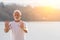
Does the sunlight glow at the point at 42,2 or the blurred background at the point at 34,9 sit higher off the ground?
the sunlight glow at the point at 42,2

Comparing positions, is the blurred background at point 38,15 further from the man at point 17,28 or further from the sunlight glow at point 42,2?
the man at point 17,28

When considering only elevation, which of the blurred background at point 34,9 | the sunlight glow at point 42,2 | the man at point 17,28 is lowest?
the man at point 17,28

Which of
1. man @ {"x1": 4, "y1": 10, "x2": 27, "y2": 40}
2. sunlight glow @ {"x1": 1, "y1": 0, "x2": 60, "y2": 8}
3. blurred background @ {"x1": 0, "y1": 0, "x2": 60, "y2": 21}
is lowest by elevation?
man @ {"x1": 4, "y1": 10, "x2": 27, "y2": 40}

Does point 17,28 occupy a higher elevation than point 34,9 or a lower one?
lower

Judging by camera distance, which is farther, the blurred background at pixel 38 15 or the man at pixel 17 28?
the blurred background at pixel 38 15

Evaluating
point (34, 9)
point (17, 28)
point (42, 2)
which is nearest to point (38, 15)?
point (34, 9)

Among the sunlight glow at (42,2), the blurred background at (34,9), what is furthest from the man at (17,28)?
the sunlight glow at (42,2)

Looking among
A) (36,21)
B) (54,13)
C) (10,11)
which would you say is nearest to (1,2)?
(10,11)

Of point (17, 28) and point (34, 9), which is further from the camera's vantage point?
point (34, 9)

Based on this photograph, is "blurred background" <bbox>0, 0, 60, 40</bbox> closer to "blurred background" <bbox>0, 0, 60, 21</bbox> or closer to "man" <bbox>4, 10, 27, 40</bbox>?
"blurred background" <bbox>0, 0, 60, 21</bbox>

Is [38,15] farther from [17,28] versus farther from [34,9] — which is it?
[17,28]

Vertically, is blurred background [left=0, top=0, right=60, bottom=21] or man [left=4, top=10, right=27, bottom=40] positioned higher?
blurred background [left=0, top=0, right=60, bottom=21]

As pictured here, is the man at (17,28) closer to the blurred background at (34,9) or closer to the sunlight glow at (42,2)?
the blurred background at (34,9)

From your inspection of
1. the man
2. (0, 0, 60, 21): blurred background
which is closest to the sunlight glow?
(0, 0, 60, 21): blurred background
